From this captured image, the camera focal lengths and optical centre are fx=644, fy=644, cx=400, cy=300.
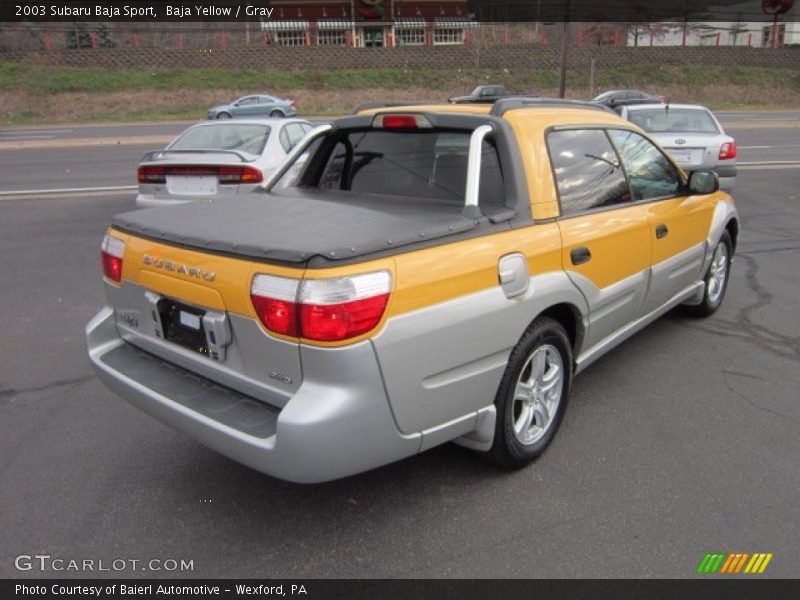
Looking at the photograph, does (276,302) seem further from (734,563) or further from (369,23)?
(369,23)

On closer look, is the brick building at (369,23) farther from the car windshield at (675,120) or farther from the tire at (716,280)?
the tire at (716,280)

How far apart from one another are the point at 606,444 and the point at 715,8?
218ft

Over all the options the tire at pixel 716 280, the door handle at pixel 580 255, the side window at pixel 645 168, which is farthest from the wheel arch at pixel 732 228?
the door handle at pixel 580 255

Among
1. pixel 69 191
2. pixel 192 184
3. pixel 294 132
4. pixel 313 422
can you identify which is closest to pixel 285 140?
pixel 294 132

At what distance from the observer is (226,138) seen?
894 cm

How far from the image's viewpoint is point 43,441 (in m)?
3.59

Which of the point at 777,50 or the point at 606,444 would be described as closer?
the point at 606,444

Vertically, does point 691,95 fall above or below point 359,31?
below

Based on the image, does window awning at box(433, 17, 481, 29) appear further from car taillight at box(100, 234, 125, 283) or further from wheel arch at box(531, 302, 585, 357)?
car taillight at box(100, 234, 125, 283)

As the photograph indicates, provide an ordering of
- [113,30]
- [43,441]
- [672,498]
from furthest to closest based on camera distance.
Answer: [113,30]
[43,441]
[672,498]

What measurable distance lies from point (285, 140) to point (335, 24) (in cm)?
5020

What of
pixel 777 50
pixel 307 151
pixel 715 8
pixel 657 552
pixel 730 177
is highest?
pixel 715 8

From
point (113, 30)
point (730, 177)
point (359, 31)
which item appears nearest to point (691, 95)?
point (359, 31)
